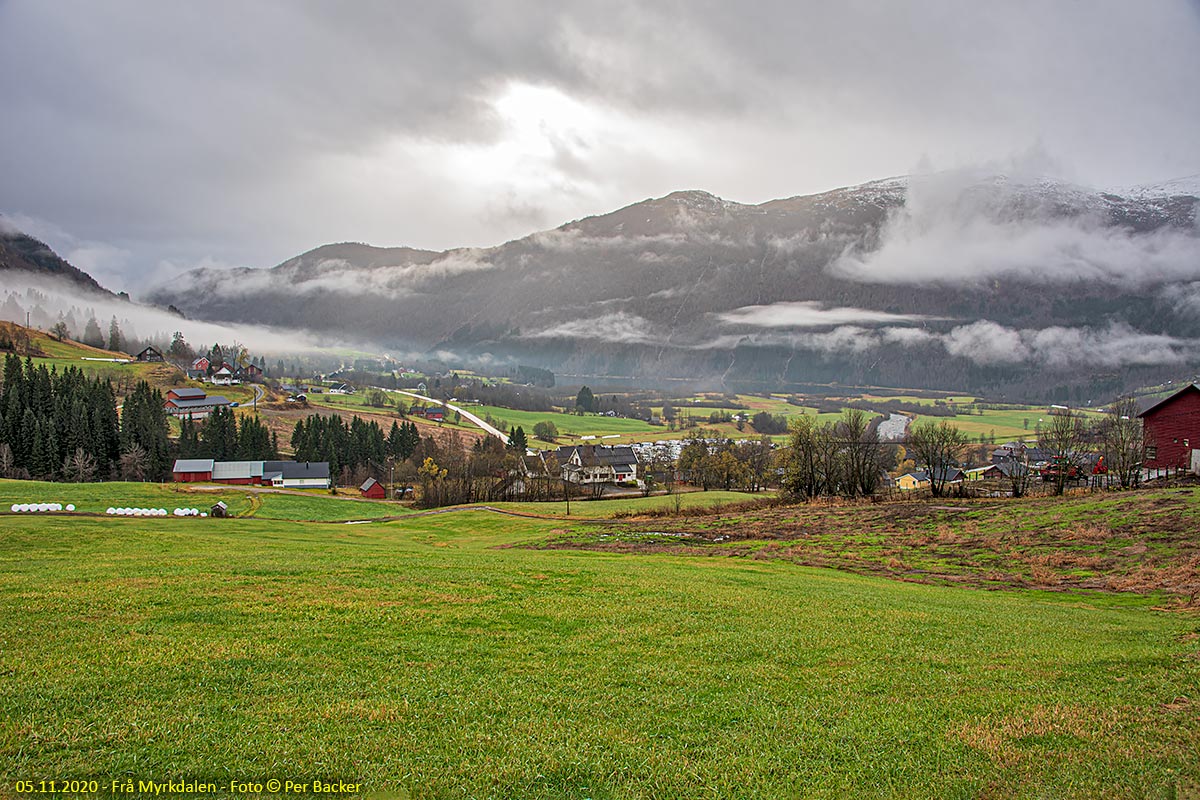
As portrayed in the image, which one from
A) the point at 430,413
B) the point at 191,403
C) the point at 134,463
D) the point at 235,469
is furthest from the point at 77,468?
the point at 430,413

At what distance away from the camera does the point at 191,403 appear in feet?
519

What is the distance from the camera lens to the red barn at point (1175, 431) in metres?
60.5

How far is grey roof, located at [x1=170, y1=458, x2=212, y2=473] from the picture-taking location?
100m

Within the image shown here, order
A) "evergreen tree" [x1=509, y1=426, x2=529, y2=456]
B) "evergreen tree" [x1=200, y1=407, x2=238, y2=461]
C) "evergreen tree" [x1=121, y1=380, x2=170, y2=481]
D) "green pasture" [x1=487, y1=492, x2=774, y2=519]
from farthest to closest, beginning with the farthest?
"evergreen tree" [x1=509, y1=426, x2=529, y2=456] < "evergreen tree" [x1=200, y1=407, x2=238, y2=461] < "evergreen tree" [x1=121, y1=380, x2=170, y2=481] < "green pasture" [x1=487, y1=492, x2=774, y2=519]

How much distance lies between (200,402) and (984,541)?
170 meters

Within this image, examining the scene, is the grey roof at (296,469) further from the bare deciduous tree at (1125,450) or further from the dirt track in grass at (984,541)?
the bare deciduous tree at (1125,450)

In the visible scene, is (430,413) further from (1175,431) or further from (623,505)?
(1175,431)

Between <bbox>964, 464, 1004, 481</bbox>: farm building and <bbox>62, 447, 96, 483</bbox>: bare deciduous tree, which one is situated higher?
<bbox>62, 447, 96, 483</bbox>: bare deciduous tree

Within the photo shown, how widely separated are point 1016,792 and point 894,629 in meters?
10.3

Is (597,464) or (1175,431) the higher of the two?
(1175,431)

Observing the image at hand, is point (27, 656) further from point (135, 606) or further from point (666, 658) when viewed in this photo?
point (666, 658)

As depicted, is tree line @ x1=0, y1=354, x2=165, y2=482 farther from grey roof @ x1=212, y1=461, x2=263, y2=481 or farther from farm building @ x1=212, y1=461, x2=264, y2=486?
farm building @ x1=212, y1=461, x2=264, y2=486

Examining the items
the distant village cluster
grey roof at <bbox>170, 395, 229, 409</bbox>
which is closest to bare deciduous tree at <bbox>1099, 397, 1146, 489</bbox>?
the distant village cluster

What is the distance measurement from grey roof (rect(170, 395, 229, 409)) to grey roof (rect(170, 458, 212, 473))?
2384 inches
